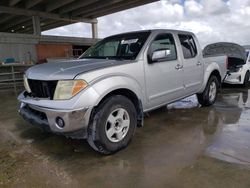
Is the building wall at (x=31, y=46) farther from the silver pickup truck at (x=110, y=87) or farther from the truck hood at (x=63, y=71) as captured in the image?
the truck hood at (x=63, y=71)

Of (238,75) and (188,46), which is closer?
(188,46)

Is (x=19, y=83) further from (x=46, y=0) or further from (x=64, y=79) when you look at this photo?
(x=64, y=79)

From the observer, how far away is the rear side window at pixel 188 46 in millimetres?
4719

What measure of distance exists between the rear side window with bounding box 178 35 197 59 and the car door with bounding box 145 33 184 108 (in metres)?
0.34

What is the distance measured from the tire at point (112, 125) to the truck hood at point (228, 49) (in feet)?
20.7

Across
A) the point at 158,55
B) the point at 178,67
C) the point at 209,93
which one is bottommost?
the point at 209,93

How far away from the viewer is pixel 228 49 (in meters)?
8.96

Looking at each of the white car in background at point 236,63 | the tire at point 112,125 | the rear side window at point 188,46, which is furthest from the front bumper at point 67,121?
the white car in background at point 236,63

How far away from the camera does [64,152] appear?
3430 mm

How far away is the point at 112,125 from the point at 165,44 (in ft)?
6.42

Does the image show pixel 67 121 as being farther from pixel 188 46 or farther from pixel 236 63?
pixel 236 63

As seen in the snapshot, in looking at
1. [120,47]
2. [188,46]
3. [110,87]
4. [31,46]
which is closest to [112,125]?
[110,87]

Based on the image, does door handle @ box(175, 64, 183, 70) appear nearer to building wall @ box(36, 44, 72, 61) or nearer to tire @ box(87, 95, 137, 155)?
tire @ box(87, 95, 137, 155)

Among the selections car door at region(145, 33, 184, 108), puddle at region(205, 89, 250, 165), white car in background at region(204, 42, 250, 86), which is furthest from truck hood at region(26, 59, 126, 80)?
white car in background at region(204, 42, 250, 86)
